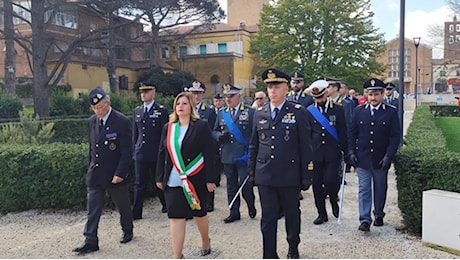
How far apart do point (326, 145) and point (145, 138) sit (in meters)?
2.46

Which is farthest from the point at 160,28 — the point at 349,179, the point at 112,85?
the point at 349,179

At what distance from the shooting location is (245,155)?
6430mm

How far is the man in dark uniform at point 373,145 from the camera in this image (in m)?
5.73

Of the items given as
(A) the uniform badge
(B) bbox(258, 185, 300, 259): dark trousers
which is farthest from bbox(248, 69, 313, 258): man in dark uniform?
(A) the uniform badge

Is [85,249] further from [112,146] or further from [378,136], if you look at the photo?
[378,136]

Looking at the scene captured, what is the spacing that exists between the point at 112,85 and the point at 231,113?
29803 millimetres

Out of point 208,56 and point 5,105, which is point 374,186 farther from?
point 208,56

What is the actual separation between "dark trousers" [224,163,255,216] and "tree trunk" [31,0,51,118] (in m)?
18.3

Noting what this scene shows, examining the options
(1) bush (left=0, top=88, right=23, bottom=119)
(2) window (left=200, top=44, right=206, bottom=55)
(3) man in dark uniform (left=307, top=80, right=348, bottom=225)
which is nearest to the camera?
(3) man in dark uniform (left=307, top=80, right=348, bottom=225)

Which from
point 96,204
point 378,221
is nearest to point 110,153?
point 96,204

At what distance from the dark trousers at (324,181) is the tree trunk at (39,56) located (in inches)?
755

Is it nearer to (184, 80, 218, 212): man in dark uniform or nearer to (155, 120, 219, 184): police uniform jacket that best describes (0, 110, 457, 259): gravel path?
(155, 120, 219, 184): police uniform jacket

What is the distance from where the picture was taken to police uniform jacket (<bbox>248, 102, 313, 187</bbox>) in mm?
4512

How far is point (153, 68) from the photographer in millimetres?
41812
